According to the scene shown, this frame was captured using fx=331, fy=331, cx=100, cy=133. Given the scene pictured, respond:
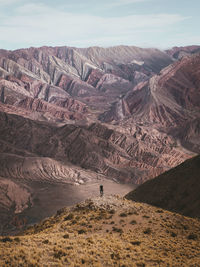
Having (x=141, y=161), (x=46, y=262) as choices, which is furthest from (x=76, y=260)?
(x=141, y=161)

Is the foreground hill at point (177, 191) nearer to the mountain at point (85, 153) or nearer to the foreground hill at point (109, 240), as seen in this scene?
the foreground hill at point (109, 240)

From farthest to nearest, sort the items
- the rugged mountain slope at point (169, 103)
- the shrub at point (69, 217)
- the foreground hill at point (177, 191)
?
the rugged mountain slope at point (169, 103) < the foreground hill at point (177, 191) < the shrub at point (69, 217)

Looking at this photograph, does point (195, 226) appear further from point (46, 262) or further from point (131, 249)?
point (46, 262)

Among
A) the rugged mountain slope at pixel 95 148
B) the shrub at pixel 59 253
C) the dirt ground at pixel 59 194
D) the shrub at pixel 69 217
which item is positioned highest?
the shrub at pixel 59 253

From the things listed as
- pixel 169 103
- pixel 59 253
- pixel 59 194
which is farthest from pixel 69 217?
pixel 169 103

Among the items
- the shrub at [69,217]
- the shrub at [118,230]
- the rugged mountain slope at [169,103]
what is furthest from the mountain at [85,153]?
the shrub at [118,230]

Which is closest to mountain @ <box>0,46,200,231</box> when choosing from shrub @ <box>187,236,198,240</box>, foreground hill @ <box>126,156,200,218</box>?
foreground hill @ <box>126,156,200,218</box>

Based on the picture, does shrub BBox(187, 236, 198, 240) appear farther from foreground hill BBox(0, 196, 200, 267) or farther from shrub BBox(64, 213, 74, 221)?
shrub BBox(64, 213, 74, 221)
